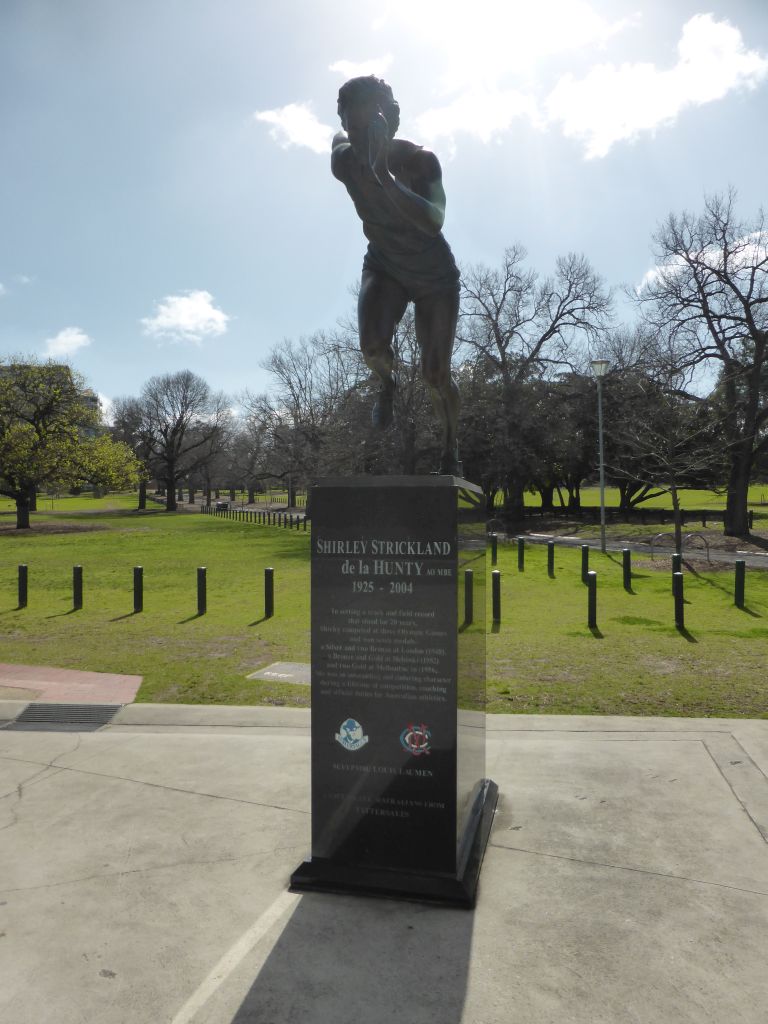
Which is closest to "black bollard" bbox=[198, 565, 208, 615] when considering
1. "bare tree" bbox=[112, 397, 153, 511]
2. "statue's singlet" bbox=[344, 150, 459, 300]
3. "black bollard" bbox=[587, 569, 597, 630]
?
"black bollard" bbox=[587, 569, 597, 630]

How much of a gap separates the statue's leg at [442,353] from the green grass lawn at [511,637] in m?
3.22

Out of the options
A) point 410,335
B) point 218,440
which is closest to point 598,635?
point 410,335

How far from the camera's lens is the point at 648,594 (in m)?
13.9

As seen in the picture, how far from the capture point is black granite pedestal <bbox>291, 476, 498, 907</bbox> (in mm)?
3553

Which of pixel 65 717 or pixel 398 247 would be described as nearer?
pixel 398 247

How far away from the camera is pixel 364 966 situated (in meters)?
2.97

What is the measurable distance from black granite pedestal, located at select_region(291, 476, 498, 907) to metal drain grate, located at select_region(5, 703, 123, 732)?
11.3 ft

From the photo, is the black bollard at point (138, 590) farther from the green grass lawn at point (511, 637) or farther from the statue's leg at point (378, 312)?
the statue's leg at point (378, 312)

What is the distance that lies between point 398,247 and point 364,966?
3.62 meters

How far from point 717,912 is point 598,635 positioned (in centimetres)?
695

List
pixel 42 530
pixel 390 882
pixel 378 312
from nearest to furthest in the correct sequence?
pixel 390 882 < pixel 378 312 < pixel 42 530

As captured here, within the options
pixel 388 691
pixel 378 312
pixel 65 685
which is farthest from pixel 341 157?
pixel 65 685

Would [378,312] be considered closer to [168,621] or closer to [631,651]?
[631,651]

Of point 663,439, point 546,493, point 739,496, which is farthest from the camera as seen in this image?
point 546,493
